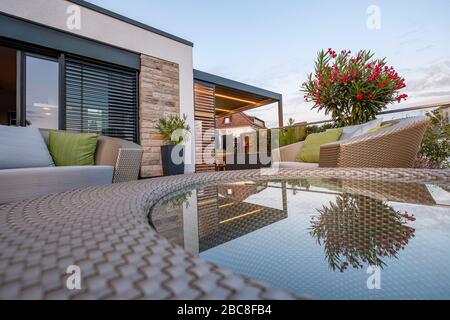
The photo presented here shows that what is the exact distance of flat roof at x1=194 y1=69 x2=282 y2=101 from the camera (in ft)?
20.2

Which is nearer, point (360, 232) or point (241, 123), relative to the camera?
point (360, 232)

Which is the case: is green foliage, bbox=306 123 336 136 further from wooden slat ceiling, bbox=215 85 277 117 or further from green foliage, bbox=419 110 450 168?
wooden slat ceiling, bbox=215 85 277 117

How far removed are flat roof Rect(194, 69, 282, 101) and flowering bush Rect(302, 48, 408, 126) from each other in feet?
10.3

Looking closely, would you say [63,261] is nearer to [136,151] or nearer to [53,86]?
[136,151]

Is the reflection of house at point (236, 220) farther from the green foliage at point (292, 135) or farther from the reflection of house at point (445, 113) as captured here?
the reflection of house at point (445, 113)

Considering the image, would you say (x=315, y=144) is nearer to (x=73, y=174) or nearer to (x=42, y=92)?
(x=73, y=174)

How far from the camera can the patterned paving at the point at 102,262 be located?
0.56 feet

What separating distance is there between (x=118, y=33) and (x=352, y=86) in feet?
14.3

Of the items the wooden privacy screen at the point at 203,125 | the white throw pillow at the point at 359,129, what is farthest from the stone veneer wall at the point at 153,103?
the white throw pillow at the point at 359,129

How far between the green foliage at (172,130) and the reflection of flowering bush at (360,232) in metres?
4.41

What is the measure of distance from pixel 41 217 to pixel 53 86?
14.9ft

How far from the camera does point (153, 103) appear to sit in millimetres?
4984

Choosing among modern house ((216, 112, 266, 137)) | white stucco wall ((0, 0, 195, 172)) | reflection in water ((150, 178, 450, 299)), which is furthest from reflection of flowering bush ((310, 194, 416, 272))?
modern house ((216, 112, 266, 137))

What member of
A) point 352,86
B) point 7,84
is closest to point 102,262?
point 352,86
